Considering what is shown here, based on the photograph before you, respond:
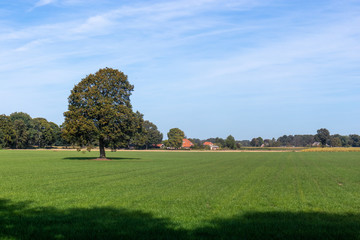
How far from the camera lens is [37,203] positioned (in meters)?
16.1

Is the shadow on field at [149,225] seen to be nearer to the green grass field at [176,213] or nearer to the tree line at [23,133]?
the green grass field at [176,213]

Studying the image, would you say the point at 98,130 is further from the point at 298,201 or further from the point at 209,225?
the point at 209,225

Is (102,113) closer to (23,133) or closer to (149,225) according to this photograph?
(149,225)

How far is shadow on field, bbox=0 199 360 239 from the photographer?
10.3 m

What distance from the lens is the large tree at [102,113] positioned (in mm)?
57750

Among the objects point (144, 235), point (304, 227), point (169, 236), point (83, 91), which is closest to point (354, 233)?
point (304, 227)

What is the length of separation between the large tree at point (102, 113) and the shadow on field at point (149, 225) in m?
43.8

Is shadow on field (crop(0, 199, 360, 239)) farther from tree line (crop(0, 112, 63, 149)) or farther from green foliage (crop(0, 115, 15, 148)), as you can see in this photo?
green foliage (crop(0, 115, 15, 148))

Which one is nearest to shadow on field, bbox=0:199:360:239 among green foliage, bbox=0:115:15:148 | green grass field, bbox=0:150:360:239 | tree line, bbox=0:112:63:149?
green grass field, bbox=0:150:360:239

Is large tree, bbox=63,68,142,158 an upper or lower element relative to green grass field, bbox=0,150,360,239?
upper

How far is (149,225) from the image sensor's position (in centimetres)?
1164

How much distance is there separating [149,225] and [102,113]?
47.5 m

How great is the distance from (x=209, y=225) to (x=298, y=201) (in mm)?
7260

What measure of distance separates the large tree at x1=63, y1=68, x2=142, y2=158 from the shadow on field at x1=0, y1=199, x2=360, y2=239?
43.8m
